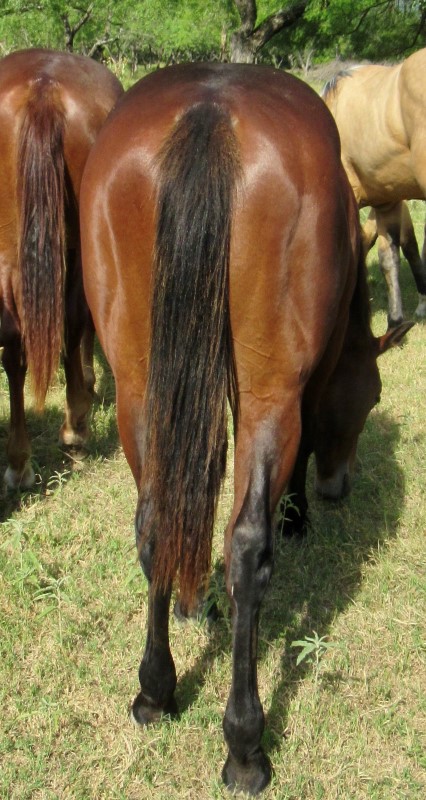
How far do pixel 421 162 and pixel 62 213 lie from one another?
3.26 meters

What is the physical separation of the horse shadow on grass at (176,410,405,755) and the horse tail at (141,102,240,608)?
2.25 feet

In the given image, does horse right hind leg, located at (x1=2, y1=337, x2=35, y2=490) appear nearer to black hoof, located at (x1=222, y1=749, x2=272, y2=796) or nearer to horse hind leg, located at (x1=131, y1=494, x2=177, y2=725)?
horse hind leg, located at (x1=131, y1=494, x2=177, y2=725)

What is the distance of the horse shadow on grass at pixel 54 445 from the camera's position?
12.8 feet

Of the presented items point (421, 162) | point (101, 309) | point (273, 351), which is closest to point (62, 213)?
point (101, 309)

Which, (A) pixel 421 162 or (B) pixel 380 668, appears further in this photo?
(A) pixel 421 162

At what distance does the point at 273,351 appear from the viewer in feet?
6.51

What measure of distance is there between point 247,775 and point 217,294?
1.43 metres

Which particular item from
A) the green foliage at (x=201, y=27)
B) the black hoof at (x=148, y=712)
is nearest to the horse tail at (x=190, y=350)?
the black hoof at (x=148, y=712)

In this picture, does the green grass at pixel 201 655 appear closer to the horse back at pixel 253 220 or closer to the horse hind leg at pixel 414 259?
the horse back at pixel 253 220

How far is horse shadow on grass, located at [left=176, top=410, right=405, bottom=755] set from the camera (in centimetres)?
266

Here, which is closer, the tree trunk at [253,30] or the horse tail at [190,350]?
the horse tail at [190,350]

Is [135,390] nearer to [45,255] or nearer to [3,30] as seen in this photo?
[45,255]

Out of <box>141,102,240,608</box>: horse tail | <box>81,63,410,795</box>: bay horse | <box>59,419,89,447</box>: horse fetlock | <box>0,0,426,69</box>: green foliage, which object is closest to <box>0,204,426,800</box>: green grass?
<box>59,419,89,447</box>: horse fetlock

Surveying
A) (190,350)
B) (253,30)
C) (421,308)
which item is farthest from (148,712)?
(253,30)
